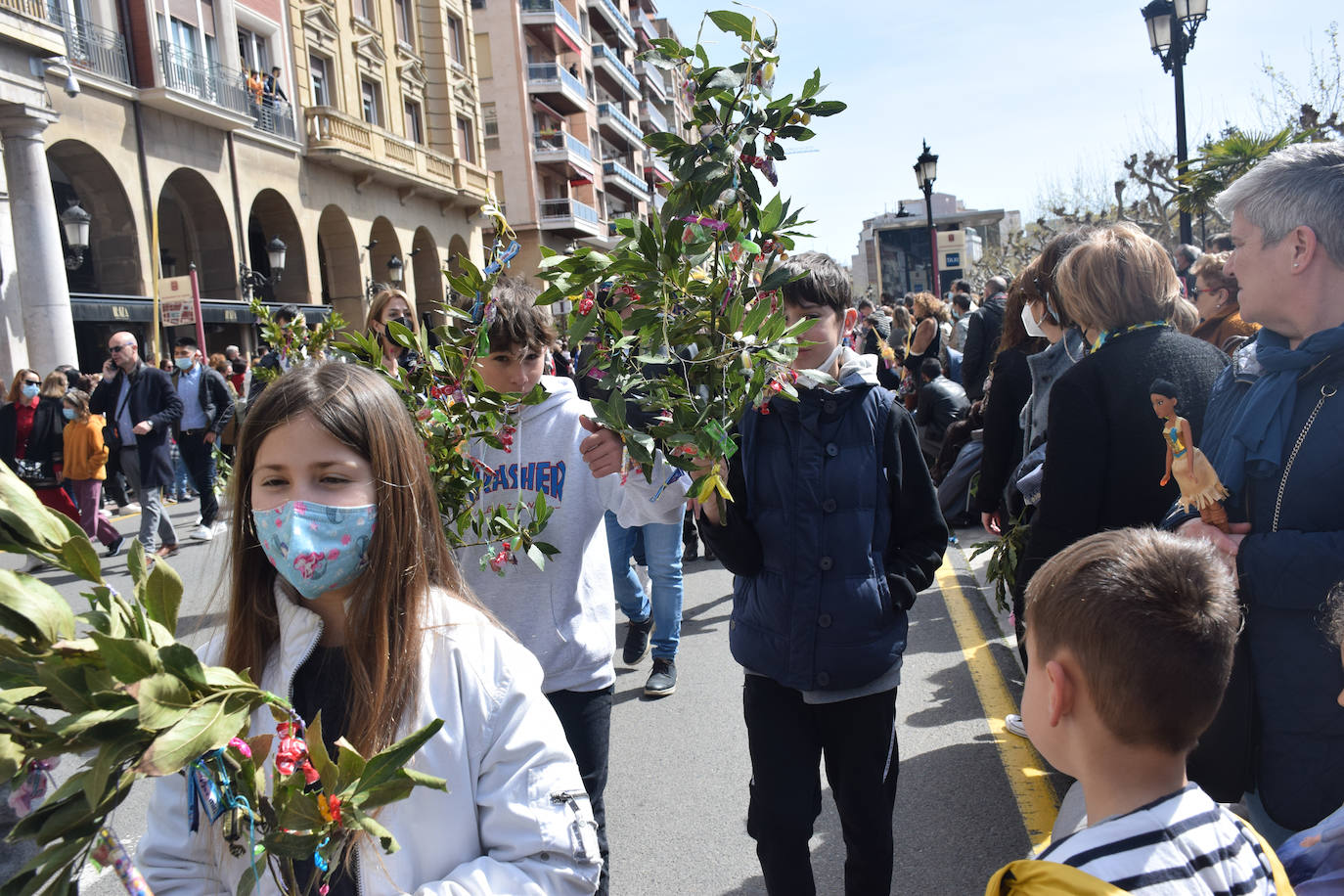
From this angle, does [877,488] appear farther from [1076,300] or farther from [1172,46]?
[1172,46]

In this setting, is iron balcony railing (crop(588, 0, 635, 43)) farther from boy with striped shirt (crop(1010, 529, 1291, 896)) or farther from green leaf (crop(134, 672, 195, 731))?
green leaf (crop(134, 672, 195, 731))

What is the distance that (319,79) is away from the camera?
2597 cm

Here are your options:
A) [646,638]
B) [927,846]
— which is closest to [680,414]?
[927,846]

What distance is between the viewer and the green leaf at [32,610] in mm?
999

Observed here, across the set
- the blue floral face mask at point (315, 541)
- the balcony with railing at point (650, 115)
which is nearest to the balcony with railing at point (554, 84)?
the balcony with railing at point (650, 115)

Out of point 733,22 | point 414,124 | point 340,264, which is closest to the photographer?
point 733,22

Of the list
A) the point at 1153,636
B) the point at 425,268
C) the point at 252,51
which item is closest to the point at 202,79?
the point at 252,51

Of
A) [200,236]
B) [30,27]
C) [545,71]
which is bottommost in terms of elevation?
[200,236]

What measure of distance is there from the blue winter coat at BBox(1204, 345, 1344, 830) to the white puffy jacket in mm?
1473

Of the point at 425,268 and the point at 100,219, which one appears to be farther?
the point at 425,268

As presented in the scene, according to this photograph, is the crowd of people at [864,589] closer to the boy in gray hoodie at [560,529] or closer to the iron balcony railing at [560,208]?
the boy in gray hoodie at [560,529]

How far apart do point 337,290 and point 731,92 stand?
28115mm

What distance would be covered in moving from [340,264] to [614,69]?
33.9m

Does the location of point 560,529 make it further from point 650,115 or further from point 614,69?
point 650,115
